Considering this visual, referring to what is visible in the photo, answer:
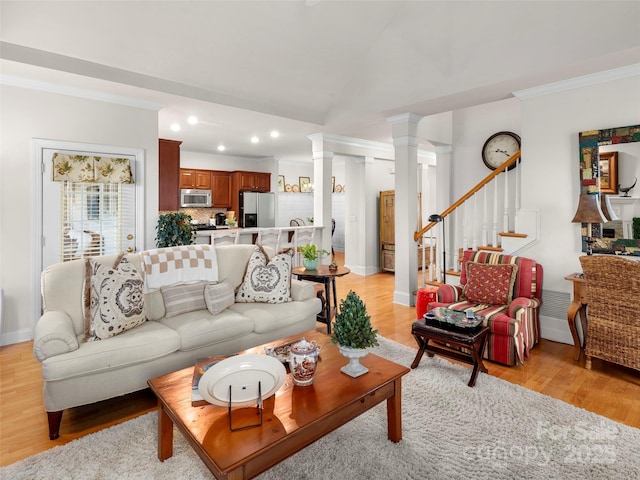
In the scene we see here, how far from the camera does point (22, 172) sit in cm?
366

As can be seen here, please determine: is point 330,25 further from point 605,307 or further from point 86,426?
point 86,426

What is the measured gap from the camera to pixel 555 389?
2721 mm

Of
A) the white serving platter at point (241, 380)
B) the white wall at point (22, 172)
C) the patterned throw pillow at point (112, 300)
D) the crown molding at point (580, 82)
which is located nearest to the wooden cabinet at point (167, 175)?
the white wall at point (22, 172)

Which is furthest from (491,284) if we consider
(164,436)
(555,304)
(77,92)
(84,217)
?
(77,92)

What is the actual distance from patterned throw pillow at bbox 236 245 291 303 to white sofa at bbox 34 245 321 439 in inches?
3.2

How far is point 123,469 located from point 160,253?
169 cm

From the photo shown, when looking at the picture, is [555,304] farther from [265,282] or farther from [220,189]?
[220,189]

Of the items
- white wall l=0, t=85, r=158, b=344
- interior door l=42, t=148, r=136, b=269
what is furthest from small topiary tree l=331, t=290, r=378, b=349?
white wall l=0, t=85, r=158, b=344

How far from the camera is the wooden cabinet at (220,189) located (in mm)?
8545

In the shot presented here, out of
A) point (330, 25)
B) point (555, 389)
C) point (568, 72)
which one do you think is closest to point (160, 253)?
point (330, 25)

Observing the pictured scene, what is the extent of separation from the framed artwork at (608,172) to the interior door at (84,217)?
4.89 m

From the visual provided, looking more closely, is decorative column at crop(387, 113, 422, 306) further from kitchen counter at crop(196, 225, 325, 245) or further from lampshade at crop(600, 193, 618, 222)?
lampshade at crop(600, 193, 618, 222)

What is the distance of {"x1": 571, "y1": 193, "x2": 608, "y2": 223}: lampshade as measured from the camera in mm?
3240

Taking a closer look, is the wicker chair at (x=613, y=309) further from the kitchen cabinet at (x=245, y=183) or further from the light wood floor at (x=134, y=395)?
the kitchen cabinet at (x=245, y=183)
